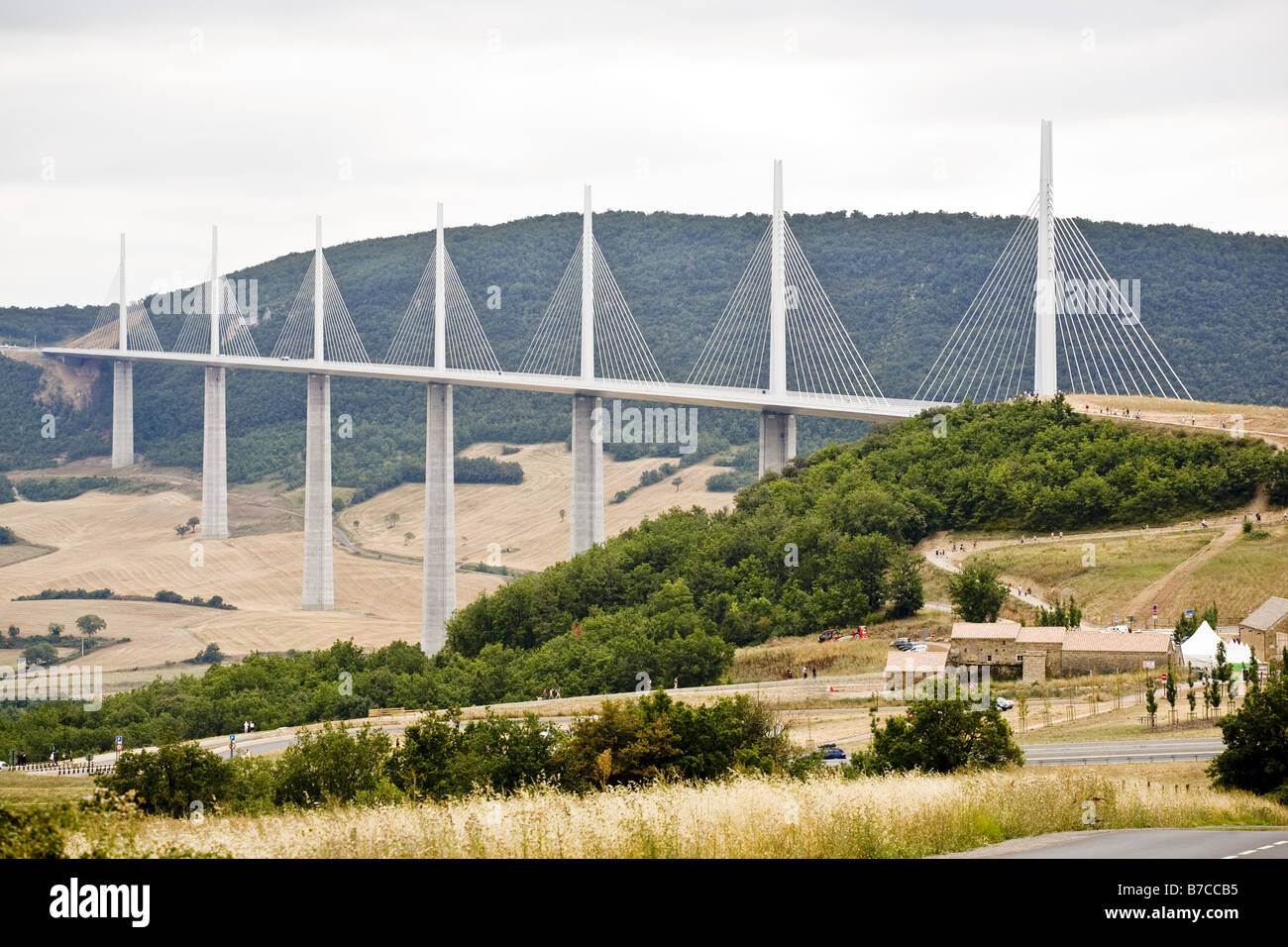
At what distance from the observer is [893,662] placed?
140 feet

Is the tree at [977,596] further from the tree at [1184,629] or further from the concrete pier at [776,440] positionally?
the concrete pier at [776,440]

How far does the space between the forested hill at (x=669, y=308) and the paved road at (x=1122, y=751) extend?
203ft

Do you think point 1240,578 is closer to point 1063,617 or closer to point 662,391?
point 1063,617

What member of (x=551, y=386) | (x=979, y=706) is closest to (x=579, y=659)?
(x=979, y=706)

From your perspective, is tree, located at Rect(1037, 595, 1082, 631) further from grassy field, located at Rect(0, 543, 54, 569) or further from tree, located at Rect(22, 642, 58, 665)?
grassy field, located at Rect(0, 543, 54, 569)

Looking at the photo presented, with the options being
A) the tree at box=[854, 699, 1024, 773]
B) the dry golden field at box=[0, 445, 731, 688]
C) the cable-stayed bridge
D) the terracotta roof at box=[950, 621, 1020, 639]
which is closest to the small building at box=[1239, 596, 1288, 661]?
the terracotta roof at box=[950, 621, 1020, 639]

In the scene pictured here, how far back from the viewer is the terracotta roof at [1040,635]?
142ft

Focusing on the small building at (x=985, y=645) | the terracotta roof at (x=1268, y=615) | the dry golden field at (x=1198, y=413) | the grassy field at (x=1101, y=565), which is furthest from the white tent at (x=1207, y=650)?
the dry golden field at (x=1198, y=413)

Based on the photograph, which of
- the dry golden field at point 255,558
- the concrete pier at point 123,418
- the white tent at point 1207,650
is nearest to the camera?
the white tent at point 1207,650

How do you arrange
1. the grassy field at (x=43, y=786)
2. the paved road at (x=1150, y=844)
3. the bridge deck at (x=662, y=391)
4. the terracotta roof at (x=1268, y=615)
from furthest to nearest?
1. the bridge deck at (x=662, y=391)
2. the terracotta roof at (x=1268, y=615)
3. the grassy field at (x=43, y=786)
4. the paved road at (x=1150, y=844)

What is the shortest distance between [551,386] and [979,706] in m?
44.2

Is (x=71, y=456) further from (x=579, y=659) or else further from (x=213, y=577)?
(x=579, y=659)

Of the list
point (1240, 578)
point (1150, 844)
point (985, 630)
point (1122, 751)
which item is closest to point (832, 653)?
point (985, 630)

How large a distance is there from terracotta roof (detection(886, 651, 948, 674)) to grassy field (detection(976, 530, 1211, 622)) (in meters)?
9.08
